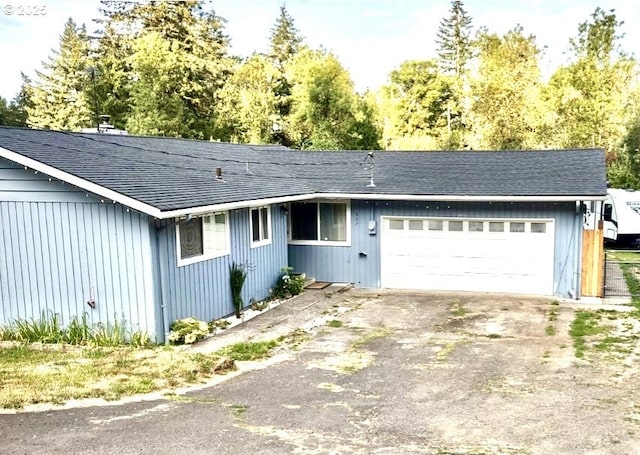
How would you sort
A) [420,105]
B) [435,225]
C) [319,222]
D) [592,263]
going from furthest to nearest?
[420,105] → [319,222] → [435,225] → [592,263]

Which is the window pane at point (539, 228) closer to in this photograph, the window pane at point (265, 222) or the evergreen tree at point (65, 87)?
the window pane at point (265, 222)

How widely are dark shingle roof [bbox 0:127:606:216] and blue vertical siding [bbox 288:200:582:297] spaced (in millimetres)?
471

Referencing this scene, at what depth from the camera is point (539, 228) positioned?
43.4 ft

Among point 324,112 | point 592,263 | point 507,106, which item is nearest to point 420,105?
point 507,106

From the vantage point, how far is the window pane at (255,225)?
41.9 ft

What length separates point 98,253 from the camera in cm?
961

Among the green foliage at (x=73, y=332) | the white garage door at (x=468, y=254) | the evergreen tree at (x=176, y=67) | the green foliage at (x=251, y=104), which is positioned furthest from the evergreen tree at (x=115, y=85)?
the green foliage at (x=73, y=332)

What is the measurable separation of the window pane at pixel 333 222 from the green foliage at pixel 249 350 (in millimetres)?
5567

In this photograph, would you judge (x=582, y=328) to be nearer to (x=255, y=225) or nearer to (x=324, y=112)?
(x=255, y=225)

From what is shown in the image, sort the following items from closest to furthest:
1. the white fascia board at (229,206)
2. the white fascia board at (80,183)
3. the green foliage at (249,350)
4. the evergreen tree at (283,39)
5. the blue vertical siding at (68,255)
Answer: the white fascia board at (80,183) → the green foliage at (249,350) → the white fascia board at (229,206) → the blue vertical siding at (68,255) → the evergreen tree at (283,39)

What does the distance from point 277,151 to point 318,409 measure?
13.1 m

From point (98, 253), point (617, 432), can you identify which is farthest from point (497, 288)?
point (98, 253)

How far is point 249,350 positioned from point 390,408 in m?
3.25
